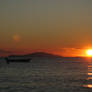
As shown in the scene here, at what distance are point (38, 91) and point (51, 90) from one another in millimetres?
2194

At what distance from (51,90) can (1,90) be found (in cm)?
762

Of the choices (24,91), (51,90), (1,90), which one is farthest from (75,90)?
(1,90)

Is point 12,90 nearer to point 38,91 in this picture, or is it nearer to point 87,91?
point 38,91

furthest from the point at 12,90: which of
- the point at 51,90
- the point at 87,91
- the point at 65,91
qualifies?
the point at 87,91

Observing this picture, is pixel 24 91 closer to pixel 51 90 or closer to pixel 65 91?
pixel 51 90

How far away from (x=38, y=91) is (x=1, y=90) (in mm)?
5742

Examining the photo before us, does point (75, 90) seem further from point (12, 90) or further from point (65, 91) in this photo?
point (12, 90)

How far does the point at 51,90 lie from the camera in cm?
3084

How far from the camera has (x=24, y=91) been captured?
29844 mm

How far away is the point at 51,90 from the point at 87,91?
542cm

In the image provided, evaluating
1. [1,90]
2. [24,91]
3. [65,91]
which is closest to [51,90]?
[65,91]

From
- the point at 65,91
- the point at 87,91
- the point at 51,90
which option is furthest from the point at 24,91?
the point at 87,91

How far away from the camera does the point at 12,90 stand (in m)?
30.6

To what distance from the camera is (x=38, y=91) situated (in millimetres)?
29844
